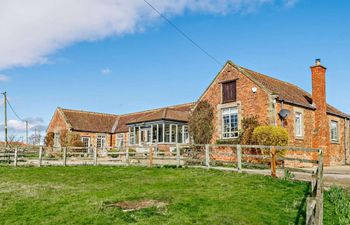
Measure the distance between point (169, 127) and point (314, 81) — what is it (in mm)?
13998

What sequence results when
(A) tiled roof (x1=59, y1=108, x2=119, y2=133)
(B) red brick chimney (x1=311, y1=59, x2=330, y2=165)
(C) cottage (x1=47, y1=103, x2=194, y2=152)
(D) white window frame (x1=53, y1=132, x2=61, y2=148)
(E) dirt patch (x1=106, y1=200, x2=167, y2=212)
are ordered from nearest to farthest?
1. (E) dirt patch (x1=106, y1=200, x2=167, y2=212)
2. (B) red brick chimney (x1=311, y1=59, x2=330, y2=165)
3. (C) cottage (x1=47, y1=103, x2=194, y2=152)
4. (A) tiled roof (x1=59, y1=108, x2=119, y2=133)
5. (D) white window frame (x1=53, y1=132, x2=61, y2=148)

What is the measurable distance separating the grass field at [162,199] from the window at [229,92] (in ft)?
32.9

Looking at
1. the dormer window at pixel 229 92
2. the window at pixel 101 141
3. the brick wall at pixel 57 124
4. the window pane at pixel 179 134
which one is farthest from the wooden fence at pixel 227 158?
Result: the window at pixel 101 141

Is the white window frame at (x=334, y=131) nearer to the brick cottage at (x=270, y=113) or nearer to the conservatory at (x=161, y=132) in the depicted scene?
the brick cottage at (x=270, y=113)

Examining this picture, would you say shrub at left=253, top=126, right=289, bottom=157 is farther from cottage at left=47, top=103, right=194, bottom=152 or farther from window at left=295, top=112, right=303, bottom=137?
cottage at left=47, top=103, right=194, bottom=152

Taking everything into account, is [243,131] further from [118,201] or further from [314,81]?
[118,201]

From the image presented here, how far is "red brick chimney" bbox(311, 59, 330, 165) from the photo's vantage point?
85.5ft

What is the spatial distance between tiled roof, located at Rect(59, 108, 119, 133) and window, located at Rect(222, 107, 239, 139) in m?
22.4

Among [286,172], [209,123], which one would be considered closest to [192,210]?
[286,172]

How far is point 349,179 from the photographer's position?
1494 centimetres

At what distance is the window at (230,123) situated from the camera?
997 inches

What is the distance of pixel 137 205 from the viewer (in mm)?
10328

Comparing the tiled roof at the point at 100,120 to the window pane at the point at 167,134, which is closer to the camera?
the window pane at the point at 167,134

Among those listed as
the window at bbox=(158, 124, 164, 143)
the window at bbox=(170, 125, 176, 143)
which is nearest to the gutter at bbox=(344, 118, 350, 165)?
the window at bbox=(170, 125, 176, 143)
